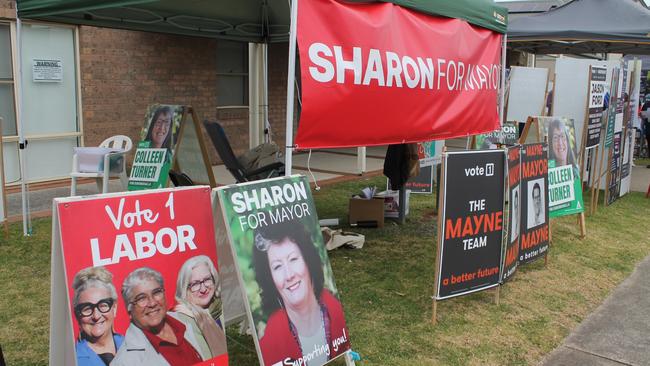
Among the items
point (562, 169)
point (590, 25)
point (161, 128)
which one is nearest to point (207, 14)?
point (161, 128)

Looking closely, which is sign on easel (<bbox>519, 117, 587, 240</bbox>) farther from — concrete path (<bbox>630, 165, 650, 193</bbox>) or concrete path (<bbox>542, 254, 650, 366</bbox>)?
concrete path (<bbox>630, 165, 650, 193</bbox>)

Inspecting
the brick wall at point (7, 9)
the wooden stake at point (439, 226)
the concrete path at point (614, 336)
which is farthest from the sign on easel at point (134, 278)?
the brick wall at point (7, 9)

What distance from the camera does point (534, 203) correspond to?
527 centimetres

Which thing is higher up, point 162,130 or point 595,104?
point 595,104

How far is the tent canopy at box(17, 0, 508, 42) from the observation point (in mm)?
4820

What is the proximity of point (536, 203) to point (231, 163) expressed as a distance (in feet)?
9.58

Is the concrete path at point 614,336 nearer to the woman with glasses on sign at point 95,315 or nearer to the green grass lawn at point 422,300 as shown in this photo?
the green grass lawn at point 422,300

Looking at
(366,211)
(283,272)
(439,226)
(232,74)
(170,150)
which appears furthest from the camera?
(232,74)

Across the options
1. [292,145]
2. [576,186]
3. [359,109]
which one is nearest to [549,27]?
[576,186]

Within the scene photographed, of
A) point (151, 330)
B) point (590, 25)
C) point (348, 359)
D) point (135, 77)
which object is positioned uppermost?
point (590, 25)

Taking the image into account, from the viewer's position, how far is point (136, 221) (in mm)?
2725

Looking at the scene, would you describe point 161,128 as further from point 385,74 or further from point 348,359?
point 348,359

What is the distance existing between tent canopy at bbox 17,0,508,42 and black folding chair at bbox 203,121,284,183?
1.33 metres

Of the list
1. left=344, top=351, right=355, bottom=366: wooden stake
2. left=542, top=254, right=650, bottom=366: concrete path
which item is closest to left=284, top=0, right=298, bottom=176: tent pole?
left=344, top=351, right=355, bottom=366: wooden stake
